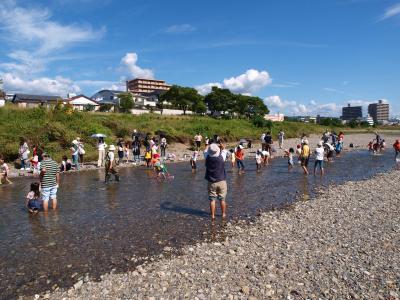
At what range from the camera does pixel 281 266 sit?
25.6 feet

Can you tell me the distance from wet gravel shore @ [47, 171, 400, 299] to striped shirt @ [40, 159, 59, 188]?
5867 millimetres

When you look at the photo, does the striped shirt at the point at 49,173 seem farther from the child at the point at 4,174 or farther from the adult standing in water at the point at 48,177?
the child at the point at 4,174

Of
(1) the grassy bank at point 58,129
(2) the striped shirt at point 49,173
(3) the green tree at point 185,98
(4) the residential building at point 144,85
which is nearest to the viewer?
(2) the striped shirt at point 49,173

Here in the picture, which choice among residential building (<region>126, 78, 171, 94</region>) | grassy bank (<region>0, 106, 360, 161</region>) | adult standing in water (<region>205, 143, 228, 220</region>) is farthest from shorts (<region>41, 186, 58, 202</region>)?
residential building (<region>126, 78, 171, 94</region>)

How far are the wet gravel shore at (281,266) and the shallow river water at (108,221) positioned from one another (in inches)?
35.9

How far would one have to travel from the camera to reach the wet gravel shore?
6773 mm

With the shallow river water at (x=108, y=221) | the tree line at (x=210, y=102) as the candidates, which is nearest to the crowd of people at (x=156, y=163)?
the shallow river water at (x=108, y=221)

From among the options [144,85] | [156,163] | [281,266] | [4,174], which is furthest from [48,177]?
[144,85]

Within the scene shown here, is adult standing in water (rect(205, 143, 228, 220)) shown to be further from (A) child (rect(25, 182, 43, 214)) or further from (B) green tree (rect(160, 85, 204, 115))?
(B) green tree (rect(160, 85, 204, 115))

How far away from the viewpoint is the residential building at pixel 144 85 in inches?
6476

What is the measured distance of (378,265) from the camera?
25.3 feet

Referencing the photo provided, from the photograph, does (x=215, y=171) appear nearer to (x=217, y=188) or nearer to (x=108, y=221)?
(x=217, y=188)

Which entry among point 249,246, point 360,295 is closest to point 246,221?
point 249,246

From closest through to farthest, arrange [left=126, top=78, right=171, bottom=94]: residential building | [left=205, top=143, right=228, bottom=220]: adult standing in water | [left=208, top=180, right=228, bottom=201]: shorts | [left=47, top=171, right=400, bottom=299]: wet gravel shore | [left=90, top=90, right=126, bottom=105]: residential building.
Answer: [left=47, top=171, right=400, bottom=299]: wet gravel shore → [left=205, top=143, right=228, bottom=220]: adult standing in water → [left=208, top=180, right=228, bottom=201]: shorts → [left=90, top=90, right=126, bottom=105]: residential building → [left=126, top=78, right=171, bottom=94]: residential building
